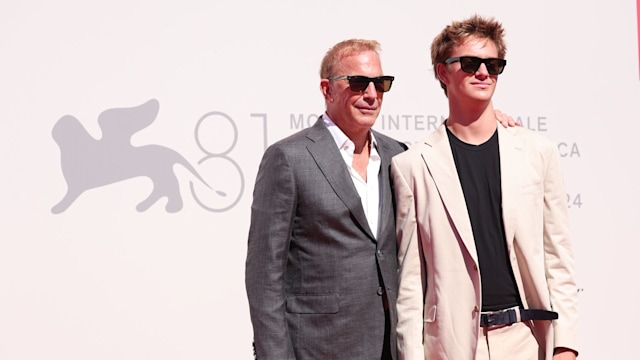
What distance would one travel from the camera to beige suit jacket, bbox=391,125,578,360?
7.93ft

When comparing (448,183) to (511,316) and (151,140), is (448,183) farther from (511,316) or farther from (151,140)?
(151,140)

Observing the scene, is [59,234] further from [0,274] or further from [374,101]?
[374,101]

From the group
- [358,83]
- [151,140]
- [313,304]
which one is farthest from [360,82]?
[151,140]

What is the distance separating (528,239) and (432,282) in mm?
310

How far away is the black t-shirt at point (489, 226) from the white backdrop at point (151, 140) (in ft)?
5.10

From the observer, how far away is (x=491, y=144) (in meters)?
2.53

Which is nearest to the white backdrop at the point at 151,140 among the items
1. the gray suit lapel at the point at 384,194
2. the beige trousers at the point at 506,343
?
the gray suit lapel at the point at 384,194

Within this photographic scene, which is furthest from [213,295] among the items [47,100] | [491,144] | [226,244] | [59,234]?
[491,144]

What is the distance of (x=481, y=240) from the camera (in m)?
2.44

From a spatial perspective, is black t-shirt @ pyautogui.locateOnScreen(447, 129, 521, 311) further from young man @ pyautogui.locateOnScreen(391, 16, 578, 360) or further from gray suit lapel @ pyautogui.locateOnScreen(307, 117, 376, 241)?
gray suit lapel @ pyautogui.locateOnScreen(307, 117, 376, 241)

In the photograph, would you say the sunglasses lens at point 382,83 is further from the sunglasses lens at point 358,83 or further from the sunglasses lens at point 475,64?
the sunglasses lens at point 475,64

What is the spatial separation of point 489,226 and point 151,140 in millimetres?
1766

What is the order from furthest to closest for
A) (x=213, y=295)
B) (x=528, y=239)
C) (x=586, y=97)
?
(x=586, y=97)
(x=213, y=295)
(x=528, y=239)

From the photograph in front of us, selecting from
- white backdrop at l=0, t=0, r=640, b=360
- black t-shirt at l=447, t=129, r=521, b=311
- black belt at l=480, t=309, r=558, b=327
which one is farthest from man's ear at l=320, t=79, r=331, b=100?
white backdrop at l=0, t=0, r=640, b=360
